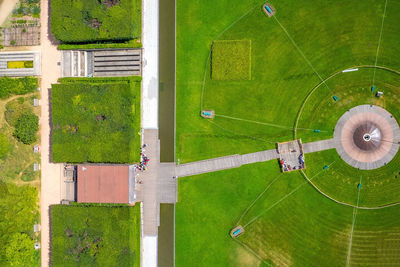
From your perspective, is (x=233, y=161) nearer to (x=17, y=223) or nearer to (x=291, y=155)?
(x=291, y=155)

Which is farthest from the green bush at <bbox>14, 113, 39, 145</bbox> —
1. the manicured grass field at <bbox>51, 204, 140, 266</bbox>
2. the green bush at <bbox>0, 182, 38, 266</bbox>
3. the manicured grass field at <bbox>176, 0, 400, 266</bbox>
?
the manicured grass field at <bbox>176, 0, 400, 266</bbox>

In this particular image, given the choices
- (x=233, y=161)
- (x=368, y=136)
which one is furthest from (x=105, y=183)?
(x=368, y=136)

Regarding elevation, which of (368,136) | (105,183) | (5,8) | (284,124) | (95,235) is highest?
(5,8)

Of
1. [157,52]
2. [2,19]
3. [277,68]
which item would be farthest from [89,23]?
[277,68]

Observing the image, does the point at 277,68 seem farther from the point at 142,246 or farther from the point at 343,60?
the point at 142,246

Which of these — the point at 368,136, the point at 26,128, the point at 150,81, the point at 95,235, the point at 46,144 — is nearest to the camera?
the point at 368,136

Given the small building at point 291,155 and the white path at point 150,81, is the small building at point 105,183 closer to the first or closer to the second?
the white path at point 150,81

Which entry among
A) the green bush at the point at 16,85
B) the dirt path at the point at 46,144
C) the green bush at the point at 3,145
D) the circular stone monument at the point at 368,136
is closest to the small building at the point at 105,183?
the dirt path at the point at 46,144
